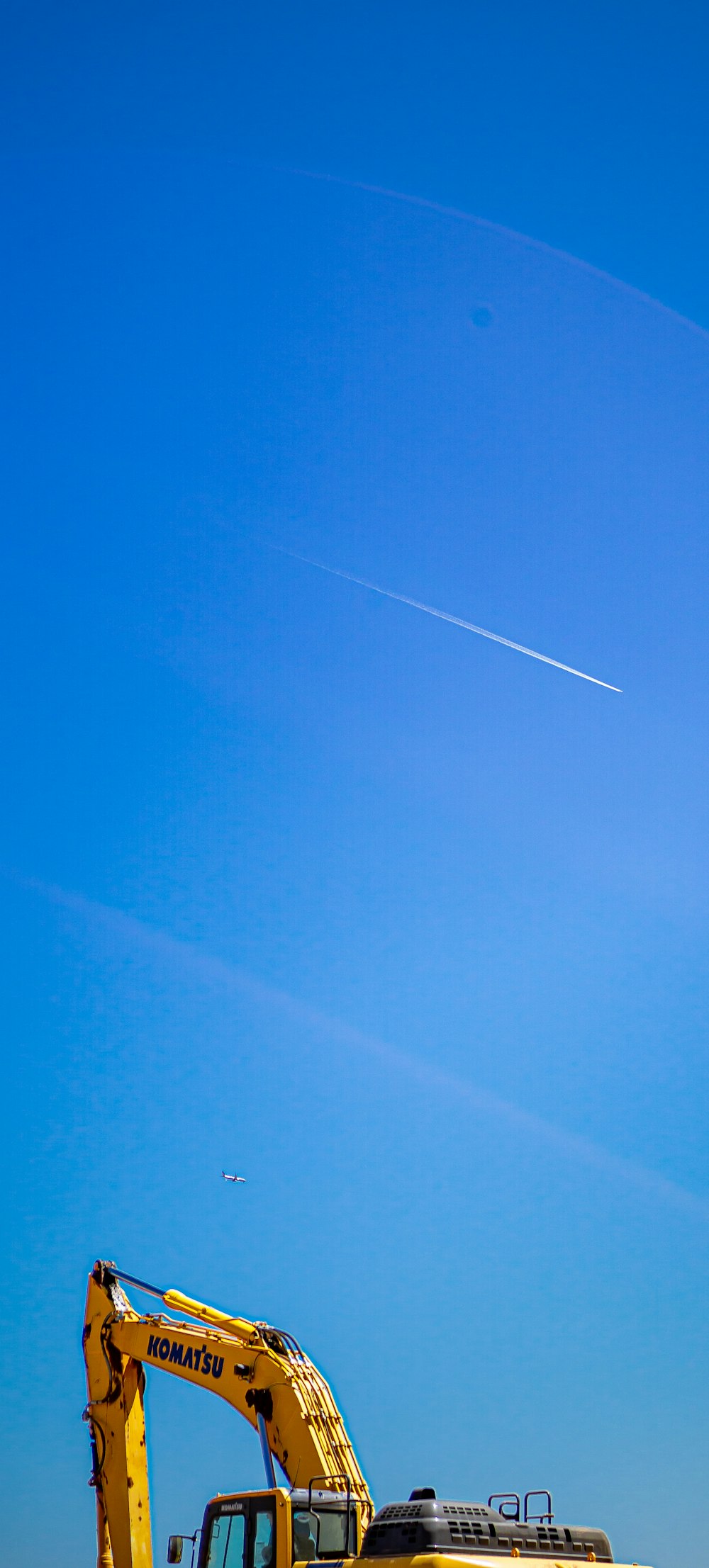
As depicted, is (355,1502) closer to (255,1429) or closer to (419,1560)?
(255,1429)

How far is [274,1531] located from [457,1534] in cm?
370

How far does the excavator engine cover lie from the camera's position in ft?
47.8

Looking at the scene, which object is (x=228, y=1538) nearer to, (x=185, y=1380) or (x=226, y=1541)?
(x=226, y=1541)

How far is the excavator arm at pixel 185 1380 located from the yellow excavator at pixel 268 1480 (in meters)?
0.02

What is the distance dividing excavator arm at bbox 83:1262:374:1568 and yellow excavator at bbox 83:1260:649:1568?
0.02 m

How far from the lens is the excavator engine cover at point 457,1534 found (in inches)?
574

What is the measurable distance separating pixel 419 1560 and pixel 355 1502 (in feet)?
18.7

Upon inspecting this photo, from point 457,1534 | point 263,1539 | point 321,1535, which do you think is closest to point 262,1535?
point 263,1539

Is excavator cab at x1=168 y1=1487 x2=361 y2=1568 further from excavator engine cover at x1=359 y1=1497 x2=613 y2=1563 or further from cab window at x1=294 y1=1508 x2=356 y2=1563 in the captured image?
excavator engine cover at x1=359 y1=1497 x2=613 y2=1563

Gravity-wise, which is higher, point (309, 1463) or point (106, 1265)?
point (106, 1265)

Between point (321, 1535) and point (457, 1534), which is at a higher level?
point (457, 1534)

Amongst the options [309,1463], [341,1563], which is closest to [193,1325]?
[309,1463]

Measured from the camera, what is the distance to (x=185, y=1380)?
23.3m

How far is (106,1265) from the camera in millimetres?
25859
